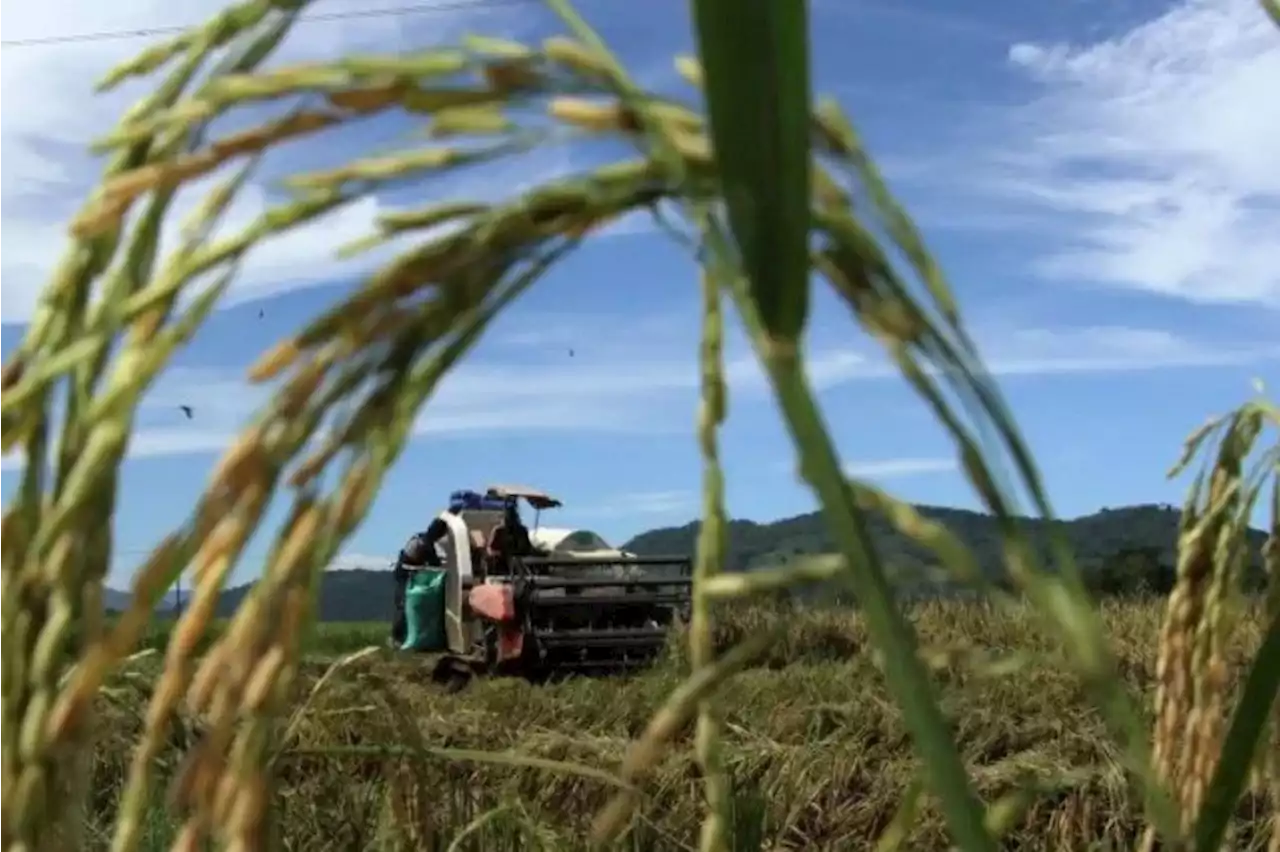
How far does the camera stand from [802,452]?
1.26 ft

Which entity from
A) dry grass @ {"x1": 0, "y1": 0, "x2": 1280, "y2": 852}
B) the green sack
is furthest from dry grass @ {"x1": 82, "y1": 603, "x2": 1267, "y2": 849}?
the green sack

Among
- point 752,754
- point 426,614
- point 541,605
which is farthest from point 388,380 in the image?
point 426,614

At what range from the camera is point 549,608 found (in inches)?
335

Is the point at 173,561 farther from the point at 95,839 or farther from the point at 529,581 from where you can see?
the point at 529,581

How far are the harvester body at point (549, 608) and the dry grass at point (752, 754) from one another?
24.3 inches

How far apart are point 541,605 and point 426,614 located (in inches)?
44.0

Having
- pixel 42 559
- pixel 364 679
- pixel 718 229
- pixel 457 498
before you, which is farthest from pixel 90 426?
pixel 457 498

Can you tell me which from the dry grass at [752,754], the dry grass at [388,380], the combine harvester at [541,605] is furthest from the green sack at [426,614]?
the dry grass at [388,380]

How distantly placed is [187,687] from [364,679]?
1.87ft

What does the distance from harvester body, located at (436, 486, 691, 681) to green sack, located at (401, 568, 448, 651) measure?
5 centimetres

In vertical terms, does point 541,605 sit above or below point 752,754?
above

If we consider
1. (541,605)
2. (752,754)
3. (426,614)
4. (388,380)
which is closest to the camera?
(388,380)

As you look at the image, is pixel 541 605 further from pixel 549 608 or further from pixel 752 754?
pixel 752 754

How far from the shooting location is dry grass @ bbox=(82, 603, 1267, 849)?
1.74 m
